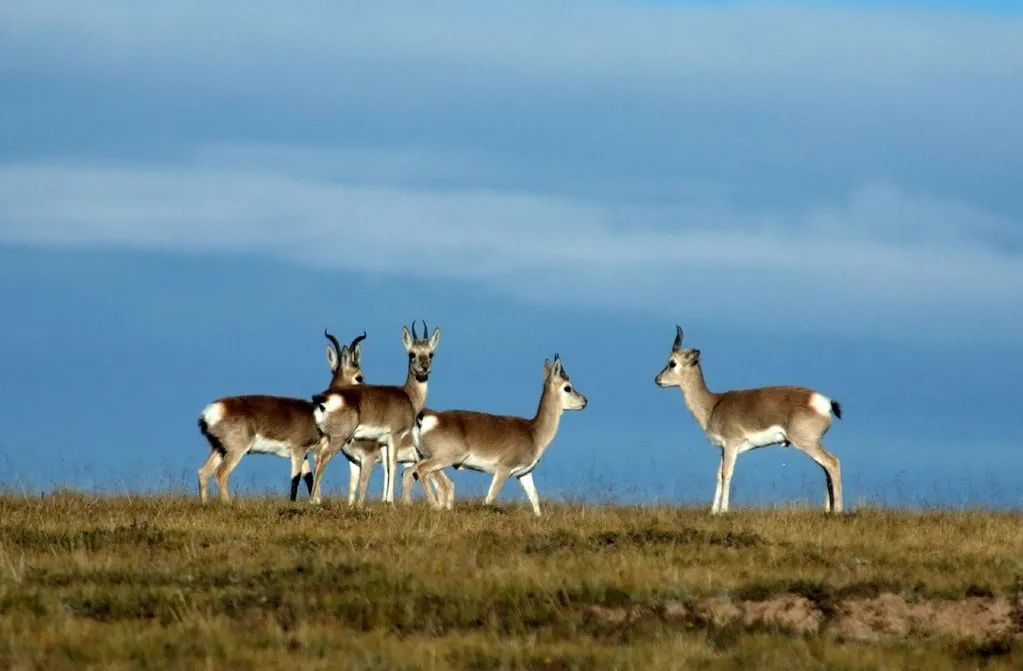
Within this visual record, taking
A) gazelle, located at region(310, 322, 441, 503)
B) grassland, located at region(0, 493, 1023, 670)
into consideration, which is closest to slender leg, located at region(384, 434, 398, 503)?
gazelle, located at region(310, 322, 441, 503)

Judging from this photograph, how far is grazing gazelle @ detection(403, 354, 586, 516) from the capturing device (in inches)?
786

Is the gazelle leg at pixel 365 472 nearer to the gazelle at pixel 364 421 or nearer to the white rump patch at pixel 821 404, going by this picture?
the gazelle at pixel 364 421

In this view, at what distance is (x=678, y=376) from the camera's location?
73.5 feet

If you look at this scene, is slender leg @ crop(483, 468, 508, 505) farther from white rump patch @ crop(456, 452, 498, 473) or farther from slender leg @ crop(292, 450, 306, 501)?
slender leg @ crop(292, 450, 306, 501)

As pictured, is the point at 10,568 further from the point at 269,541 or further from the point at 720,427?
the point at 720,427

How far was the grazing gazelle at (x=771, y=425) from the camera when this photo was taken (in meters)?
20.2

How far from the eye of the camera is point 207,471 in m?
20.2

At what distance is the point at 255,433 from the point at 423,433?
2.30 metres

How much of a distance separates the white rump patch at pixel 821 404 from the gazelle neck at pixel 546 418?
357cm

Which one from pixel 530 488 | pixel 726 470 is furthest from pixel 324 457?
pixel 726 470

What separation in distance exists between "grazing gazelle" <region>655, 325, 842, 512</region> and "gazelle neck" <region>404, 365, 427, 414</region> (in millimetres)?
3926

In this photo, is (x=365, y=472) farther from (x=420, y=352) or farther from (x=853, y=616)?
(x=853, y=616)

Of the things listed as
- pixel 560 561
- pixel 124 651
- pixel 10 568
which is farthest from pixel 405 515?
pixel 124 651

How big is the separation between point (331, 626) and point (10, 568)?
3112mm
